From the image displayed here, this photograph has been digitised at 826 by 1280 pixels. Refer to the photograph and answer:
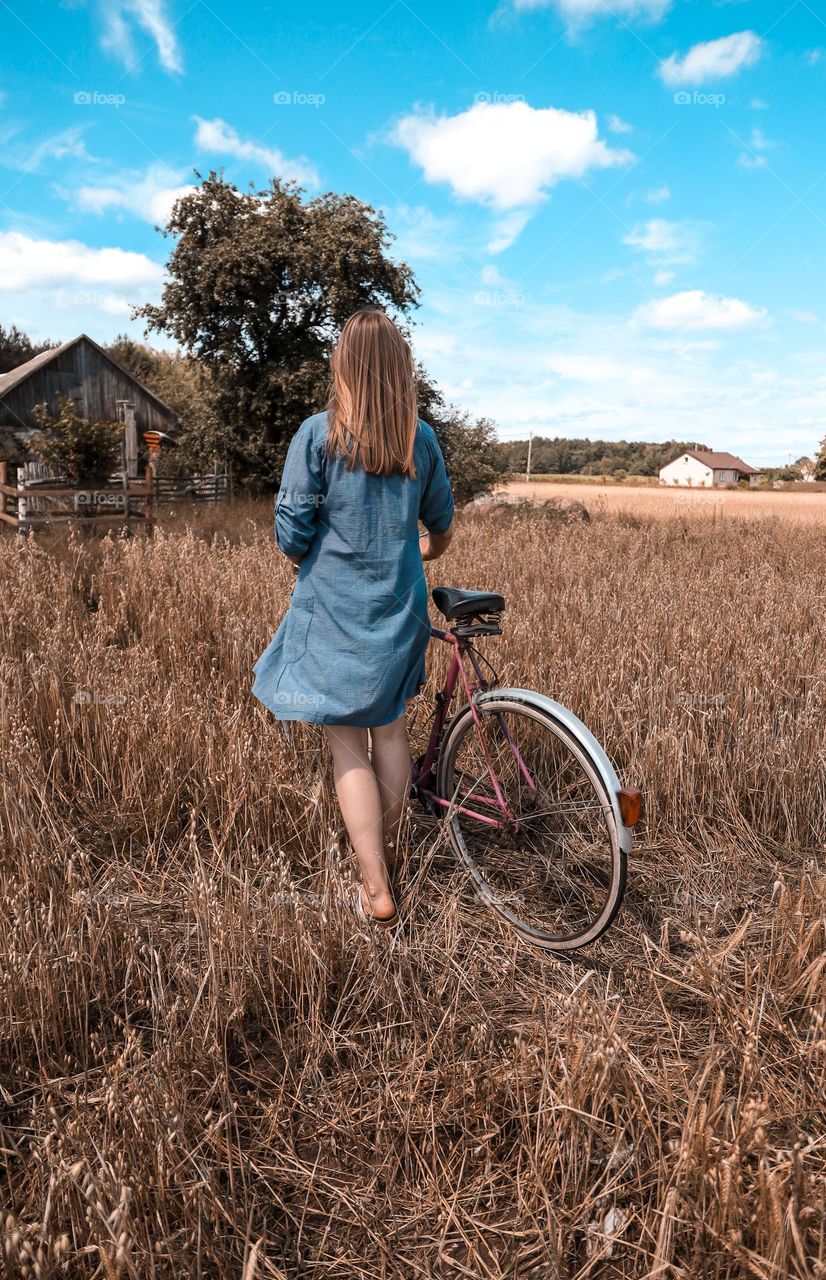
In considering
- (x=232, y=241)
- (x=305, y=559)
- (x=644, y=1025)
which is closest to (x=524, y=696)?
(x=305, y=559)

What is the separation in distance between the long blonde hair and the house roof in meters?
112

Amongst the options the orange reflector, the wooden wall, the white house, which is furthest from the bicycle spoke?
the white house

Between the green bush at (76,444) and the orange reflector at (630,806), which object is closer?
the orange reflector at (630,806)

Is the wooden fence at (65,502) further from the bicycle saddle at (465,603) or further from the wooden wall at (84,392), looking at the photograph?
the wooden wall at (84,392)

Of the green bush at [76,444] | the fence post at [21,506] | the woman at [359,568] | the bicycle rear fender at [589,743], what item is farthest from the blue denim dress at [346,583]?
the green bush at [76,444]

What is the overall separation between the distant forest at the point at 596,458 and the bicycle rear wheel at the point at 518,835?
82844mm

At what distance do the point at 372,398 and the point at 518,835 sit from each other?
1.61 meters

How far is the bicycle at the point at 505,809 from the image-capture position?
279 centimetres

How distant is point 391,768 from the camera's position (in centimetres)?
274

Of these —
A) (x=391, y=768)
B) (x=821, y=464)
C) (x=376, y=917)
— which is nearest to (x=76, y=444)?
(x=391, y=768)

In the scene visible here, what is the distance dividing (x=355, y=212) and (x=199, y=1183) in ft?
82.2

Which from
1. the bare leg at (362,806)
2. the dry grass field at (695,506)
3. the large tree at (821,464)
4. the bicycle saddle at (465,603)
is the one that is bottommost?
the bare leg at (362,806)

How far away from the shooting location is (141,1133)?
5.30 feet

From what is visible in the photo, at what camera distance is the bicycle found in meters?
2.79
